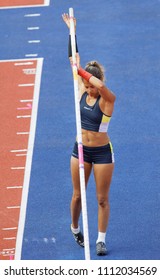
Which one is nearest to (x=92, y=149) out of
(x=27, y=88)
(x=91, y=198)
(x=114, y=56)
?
(x=91, y=198)

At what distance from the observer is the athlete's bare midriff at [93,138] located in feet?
36.1

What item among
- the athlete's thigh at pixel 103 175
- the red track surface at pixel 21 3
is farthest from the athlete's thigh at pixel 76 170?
the red track surface at pixel 21 3

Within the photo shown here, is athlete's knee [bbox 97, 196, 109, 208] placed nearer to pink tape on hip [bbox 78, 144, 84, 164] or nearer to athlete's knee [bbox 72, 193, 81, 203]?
athlete's knee [bbox 72, 193, 81, 203]

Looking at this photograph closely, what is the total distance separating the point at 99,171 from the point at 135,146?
9.71 ft

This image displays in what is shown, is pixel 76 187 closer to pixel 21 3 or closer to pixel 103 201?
pixel 103 201

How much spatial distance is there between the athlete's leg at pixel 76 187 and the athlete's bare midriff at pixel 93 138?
0.27 metres

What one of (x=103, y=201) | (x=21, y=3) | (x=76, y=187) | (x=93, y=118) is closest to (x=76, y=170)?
(x=76, y=187)

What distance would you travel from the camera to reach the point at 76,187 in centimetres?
1120

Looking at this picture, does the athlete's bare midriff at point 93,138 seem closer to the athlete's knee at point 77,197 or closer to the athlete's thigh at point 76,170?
the athlete's thigh at point 76,170

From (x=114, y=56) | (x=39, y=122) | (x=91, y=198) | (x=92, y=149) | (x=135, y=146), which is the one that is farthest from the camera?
(x=114, y=56)

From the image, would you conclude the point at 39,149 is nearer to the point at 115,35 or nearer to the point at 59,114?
the point at 59,114

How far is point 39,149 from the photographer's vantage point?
46.0ft

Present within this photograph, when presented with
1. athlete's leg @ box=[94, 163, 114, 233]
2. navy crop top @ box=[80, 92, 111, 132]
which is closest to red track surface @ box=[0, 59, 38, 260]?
athlete's leg @ box=[94, 163, 114, 233]

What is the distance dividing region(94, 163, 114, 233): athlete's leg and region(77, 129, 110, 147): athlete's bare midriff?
0.30 m
